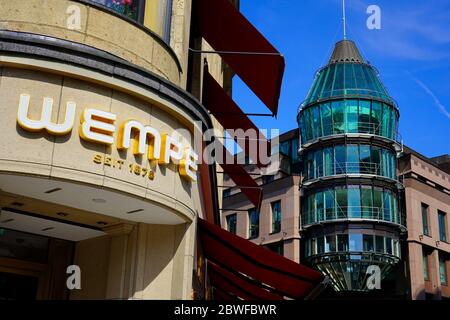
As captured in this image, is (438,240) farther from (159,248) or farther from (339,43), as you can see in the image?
(159,248)

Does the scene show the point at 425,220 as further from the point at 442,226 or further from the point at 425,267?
the point at 425,267

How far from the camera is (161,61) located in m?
9.69

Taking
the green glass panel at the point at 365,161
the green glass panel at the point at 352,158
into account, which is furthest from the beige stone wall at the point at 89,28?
the green glass panel at the point at 365,161

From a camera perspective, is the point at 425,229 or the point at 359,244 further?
the point at 425,229

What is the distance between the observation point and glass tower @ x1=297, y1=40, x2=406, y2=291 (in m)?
36.9

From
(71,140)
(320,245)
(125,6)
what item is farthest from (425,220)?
(71,140)

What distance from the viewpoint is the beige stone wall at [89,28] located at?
812cm

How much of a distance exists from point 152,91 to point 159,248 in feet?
9.20

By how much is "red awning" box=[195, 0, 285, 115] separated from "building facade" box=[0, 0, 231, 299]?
1.12 meters

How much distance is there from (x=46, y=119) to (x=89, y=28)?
5.98 ft

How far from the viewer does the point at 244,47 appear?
466 inches

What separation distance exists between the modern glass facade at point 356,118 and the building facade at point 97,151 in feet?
96.4

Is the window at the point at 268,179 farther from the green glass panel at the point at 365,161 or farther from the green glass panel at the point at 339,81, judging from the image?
the green glass panel at the point at 339,81
